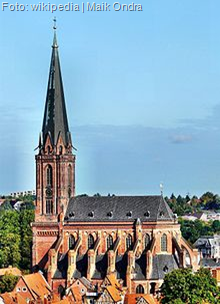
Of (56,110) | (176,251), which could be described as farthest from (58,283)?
(56,110)

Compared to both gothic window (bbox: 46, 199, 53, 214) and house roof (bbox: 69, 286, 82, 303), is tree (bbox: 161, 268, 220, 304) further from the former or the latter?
gothic window (bbox: 46, 199, 53, 214)

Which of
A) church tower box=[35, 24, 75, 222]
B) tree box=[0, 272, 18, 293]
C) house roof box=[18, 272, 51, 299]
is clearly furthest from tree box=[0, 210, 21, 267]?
tree box=[0, 272, 18, 293]

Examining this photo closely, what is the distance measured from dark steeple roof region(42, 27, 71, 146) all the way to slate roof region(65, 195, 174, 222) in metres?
7.73

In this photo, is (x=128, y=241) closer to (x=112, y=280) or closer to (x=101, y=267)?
(x=101, y=267)

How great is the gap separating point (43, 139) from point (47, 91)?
18.3 ft

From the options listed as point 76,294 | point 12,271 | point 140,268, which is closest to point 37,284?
point 76,294

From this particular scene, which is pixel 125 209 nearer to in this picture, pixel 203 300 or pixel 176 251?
pixel 176 251

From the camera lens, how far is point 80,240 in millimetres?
109500

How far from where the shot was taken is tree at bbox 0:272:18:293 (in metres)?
104

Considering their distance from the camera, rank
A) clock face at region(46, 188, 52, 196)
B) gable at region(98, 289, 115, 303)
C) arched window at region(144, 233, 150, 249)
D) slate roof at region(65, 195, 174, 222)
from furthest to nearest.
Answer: clock face at region(46, 188, 52, 196) → slate roof at region(65, 195, 174, 222) → arched window at region(144, 233, 150, 249) → gable at region(98, 289, 115, 303)

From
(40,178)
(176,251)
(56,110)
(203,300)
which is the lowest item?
(203,300)

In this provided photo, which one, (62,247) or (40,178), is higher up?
(40,178)

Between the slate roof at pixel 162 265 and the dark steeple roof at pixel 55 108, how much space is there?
1785 centimetres

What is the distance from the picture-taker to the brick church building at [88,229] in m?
105
